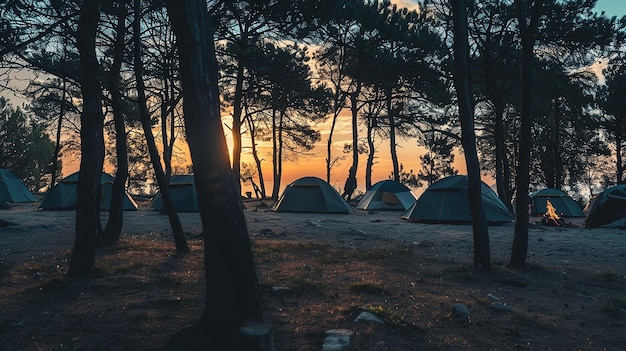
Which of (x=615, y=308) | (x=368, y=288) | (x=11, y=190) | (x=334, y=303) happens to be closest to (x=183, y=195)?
(x=11, y=190)

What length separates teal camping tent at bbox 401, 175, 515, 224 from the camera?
1722cm

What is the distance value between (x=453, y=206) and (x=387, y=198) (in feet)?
24.6

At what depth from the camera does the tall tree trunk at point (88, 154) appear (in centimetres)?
701

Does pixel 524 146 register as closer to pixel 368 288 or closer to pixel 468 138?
pixel 468 138

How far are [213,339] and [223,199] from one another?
122cm

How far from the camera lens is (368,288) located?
6.27m

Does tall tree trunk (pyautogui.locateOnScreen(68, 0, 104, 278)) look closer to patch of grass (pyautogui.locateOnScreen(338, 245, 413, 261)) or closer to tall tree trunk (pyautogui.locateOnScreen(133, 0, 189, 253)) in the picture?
tall tree trunk (pyautogui.locateOnScreen(133, 0, 189, 253))

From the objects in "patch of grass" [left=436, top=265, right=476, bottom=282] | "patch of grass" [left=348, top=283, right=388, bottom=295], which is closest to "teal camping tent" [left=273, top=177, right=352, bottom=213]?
"patch of grass" [left=436, top=265, right=476, bottom=282]

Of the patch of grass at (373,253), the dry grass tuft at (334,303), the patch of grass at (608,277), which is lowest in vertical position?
the dry grass tuft at (334,303)

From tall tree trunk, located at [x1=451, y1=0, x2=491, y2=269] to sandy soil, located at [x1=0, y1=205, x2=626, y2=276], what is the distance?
99cm

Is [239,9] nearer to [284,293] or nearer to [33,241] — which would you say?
[33,241]

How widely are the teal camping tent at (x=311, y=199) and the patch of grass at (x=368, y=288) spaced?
1547cm

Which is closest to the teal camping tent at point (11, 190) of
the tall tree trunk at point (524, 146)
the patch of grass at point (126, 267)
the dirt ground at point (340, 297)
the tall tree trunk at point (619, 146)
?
the dirt ground at point (340, 297)

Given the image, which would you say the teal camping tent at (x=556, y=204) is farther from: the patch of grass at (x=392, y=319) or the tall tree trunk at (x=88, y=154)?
the tall tree trunk at (x=88, y=154)
